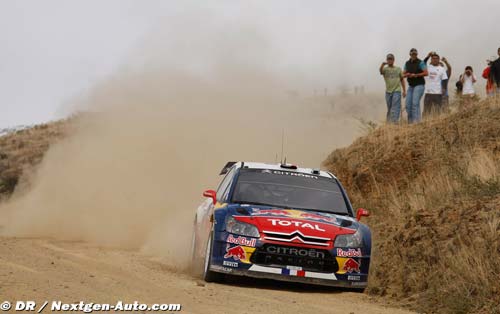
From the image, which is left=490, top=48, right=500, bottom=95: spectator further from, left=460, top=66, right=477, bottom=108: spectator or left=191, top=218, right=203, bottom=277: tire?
left=191, top=218, right=203, bottom=277: tire

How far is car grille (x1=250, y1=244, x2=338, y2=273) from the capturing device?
11.1m

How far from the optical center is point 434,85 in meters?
21.5

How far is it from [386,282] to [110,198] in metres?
12.8

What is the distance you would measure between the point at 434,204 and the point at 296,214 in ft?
11.5

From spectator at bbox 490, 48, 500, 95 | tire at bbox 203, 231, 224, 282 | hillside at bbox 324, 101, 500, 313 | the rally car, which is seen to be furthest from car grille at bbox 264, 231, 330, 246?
spectator at bbox 490, 48, 500, 95

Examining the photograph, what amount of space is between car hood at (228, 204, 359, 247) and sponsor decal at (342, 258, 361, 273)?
0.98 feet

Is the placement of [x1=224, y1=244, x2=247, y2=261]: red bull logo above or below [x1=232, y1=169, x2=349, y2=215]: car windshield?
below

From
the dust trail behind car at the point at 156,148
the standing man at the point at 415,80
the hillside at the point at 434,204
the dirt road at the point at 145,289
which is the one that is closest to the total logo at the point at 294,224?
the dirt road at the point at 145,289

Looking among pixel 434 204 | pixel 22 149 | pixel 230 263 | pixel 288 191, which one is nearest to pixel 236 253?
pixel 230 263

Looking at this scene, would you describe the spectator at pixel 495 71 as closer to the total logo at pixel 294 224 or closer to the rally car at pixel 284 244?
the rally car at pixel 284 244

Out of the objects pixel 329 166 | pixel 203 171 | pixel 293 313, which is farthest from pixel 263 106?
pixel 293 313

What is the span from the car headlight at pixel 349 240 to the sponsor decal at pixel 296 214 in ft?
0.93

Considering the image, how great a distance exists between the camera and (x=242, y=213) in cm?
1147

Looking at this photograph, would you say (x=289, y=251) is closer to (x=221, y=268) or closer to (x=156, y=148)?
(x=221, y=268)
